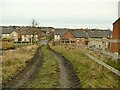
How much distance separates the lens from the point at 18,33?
102375 millimetres

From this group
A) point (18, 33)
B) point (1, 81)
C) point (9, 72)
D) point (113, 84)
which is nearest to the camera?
point (113, 84)

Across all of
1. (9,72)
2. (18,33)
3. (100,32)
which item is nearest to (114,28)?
(9,72)

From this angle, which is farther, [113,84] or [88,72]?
[88,72]

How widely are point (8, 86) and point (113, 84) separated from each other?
379 centimetres

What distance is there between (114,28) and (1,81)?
21264 millimetres

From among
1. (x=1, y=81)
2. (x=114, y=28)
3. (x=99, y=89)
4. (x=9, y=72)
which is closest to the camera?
(x=99, y=89)

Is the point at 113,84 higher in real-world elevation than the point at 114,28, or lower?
lower

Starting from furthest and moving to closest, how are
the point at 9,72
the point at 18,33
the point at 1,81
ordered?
the point at 18,33 → the point at 9,72 → the point at 1,81

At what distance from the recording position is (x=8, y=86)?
30.0ft

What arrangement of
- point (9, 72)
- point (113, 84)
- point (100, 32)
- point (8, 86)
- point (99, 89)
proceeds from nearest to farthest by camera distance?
point (99, 89) → point (113, 84) → point (8, 86) → point (9, 72) → point (100, 32)

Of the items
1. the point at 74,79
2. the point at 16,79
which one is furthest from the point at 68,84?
the point at 16,79

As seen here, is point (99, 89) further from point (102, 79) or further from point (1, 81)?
point (1, 81)

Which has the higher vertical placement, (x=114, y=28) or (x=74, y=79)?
(x=114, y=28)

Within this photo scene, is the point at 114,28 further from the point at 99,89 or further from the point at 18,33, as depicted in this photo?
the point at 18,33
